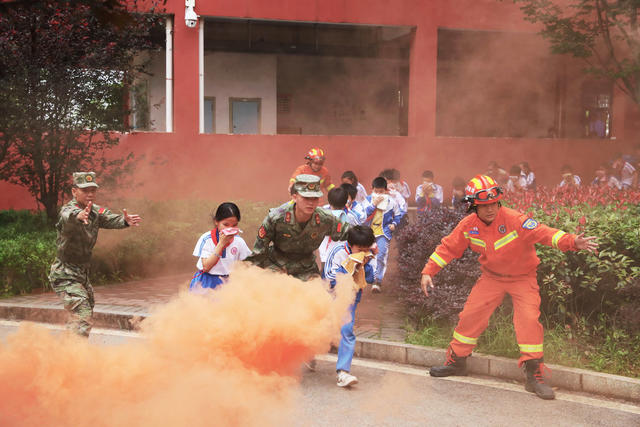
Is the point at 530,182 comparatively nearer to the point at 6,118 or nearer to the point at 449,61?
the point at 449,61

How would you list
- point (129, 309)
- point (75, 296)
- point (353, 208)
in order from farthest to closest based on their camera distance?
point (353, 208)
point (129, 309)
point (75, 296)

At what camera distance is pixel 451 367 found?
5137 millimetres

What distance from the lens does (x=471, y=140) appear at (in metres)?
13.6

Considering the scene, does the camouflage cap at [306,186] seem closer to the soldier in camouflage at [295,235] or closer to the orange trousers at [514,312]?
the soldier in camouflage at [295,235]

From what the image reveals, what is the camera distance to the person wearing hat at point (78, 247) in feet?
16.5

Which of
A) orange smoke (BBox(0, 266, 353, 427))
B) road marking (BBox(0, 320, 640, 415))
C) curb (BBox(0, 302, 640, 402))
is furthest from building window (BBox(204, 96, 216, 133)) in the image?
orange smoke (BBox(0, 266, 353, 427))

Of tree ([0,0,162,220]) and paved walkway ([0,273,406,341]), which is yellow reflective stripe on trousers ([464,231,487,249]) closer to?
paved walkway ([0,273,406,341])

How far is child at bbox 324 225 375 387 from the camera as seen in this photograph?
176 inches

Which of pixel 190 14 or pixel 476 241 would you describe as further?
pixel 190 14

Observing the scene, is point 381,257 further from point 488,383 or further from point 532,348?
point 532,348

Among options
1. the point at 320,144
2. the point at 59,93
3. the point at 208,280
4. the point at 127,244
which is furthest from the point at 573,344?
the point at 320,144

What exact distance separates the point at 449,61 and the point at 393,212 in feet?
28.3

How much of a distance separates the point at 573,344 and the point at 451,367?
994 mm

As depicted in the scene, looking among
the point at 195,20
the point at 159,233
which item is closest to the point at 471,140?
the point at 195,20
